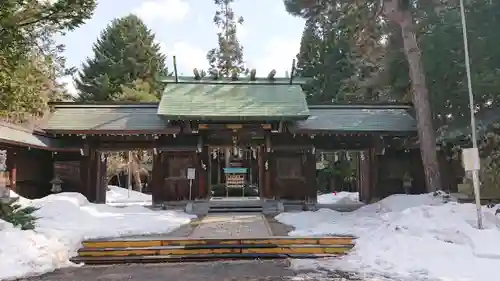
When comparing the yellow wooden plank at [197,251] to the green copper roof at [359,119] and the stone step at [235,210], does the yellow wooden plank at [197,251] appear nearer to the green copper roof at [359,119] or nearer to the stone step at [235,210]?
the stone step at [235,210]

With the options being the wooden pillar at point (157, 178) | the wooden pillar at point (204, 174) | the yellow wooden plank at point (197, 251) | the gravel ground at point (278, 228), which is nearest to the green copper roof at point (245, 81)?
the wooden pillar at point (204, 174)

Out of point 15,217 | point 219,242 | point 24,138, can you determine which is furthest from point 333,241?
point 24,138

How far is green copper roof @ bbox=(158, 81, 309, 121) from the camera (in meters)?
14.3

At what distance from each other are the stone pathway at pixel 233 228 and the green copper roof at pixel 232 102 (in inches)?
147

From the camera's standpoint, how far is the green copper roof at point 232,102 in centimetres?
1432

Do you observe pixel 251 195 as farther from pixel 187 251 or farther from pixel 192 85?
pixel 187 251

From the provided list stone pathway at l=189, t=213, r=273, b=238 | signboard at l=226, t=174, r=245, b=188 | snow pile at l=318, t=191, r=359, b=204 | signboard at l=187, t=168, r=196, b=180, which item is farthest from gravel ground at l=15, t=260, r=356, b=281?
signboard at l=226, t=174, r=245, b=188

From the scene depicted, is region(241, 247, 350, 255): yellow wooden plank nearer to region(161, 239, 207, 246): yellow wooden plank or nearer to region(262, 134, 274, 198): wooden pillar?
region(161, 239, 207, 246): yellow wooden plank

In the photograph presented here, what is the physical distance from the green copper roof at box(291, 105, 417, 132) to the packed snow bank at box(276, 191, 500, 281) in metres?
5.72

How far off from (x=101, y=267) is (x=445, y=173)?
12492mm

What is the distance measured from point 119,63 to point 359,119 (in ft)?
69.7

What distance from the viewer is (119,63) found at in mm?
30984

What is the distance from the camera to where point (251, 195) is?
77.2 ft

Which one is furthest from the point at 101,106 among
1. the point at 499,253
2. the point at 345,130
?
the point at 499,253
